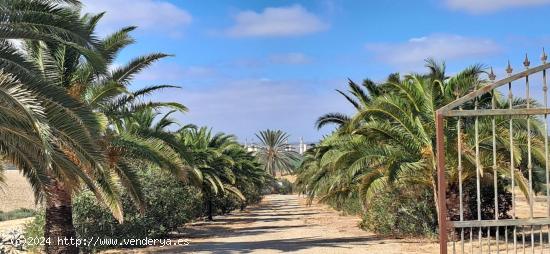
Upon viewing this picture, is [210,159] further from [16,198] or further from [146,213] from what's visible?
[16,198]

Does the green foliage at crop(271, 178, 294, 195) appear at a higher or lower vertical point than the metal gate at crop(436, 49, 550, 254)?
lower

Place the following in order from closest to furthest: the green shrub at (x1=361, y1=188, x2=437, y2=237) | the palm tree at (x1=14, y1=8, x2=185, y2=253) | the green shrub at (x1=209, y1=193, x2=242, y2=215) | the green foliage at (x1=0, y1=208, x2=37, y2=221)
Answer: the palm tree at (x1=14, y1=8, x2=185, y2=253) → the green shrub at (x1=361, y1=188, x2=437, y2=237) → the green shrub at (x1=209, y1=193, x2=242, y2=215) → the green foliage at (x1=0, y1=208, x2=37, y2=221)

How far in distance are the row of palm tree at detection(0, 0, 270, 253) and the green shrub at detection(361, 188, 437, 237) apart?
6.87m

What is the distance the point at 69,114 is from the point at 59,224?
5.32m

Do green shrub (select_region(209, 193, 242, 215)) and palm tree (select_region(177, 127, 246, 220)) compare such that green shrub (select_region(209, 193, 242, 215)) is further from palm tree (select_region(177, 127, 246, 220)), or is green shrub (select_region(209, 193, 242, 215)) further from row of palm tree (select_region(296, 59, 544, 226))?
row of palm tree (select_region(296, 59, 544, 226))

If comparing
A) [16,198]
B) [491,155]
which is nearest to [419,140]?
[491,155]

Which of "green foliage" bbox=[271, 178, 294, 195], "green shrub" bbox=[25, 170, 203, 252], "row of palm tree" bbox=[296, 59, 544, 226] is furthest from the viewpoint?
"green foliage" bbox=[271, 178, 294, 195]

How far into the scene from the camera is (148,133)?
1437cm

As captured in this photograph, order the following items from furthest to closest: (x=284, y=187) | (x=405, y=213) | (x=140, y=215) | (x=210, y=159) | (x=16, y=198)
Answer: (x=284, y=187)
(x=16, y=198)
(x=210, y=159)
(x=405, y=213)
(x=140, y=215)

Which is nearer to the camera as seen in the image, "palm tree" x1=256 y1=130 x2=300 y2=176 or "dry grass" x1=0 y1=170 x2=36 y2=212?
"dry grass" x1=0 y1=170 x2=36 y2=212

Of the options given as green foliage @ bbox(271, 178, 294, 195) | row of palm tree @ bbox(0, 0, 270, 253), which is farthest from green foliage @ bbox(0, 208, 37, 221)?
green foliage @ bbox(271, 178, 294, 195)

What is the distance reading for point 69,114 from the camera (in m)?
8.18

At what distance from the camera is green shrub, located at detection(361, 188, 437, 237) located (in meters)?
17.0

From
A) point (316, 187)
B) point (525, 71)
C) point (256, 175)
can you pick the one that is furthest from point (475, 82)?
point (256, 175)
